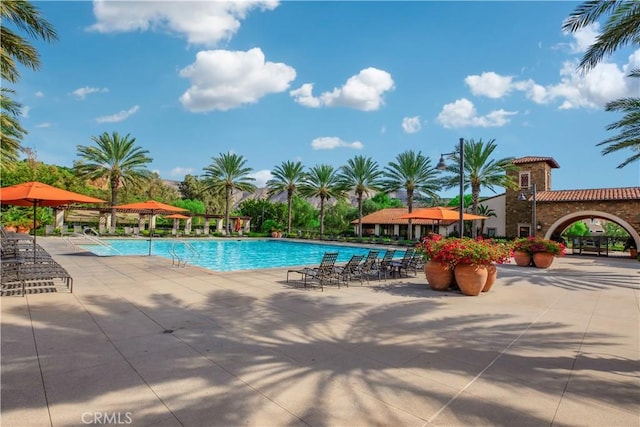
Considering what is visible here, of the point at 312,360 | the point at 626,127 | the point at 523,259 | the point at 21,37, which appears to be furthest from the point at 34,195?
the point at 626,127

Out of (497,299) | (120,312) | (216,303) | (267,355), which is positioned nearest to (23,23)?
(120,312)

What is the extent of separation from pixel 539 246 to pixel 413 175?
18799 millimetres

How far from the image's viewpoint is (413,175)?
1300 inches

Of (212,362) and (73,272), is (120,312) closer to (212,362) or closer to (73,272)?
(212,362)

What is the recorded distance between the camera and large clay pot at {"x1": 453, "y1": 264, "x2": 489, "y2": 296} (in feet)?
27.3

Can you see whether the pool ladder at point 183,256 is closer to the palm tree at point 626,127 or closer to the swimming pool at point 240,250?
the swimming pool at point 240,250

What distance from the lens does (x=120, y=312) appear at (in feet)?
20.3

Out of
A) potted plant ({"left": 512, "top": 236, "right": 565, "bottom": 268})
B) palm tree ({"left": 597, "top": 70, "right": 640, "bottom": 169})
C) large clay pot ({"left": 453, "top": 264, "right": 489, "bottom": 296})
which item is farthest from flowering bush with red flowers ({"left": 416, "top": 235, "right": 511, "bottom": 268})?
palm tree ({"left": 597, "top": 70, "right": 640, "bottom": 169})

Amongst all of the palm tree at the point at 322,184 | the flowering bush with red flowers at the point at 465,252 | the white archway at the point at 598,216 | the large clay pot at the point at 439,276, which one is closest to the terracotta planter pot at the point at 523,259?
the flowering bush with red flowers at the point at 465,252

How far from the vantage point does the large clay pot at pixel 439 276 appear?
9.08 metres

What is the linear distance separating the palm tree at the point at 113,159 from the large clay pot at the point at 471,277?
3118 centimetres

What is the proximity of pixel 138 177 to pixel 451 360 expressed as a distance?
115ft

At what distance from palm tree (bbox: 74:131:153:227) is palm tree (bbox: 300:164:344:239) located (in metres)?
16.2

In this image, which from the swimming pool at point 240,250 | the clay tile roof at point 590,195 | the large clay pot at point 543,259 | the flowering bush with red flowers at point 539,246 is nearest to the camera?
the flowering bush with red flowers at point 539,246
